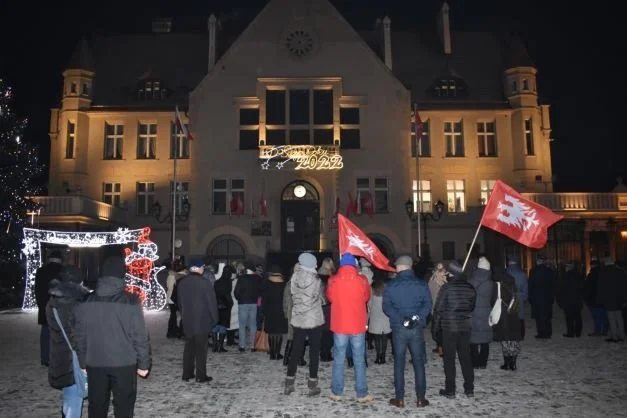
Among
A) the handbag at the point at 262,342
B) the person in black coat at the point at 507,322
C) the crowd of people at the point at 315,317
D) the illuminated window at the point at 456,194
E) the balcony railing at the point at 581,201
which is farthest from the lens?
the illuminated window at the point at 456,194

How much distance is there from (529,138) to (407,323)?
87.6 feet

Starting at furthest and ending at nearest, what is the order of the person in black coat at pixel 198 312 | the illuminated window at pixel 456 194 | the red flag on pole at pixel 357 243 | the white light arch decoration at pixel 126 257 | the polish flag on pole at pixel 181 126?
the illuminated window at pixel 456 194
the polish flag on pole at pixel 181 126
the white light arch decoration at pixel 126 257
the red flag on pole at pixel 357 243
the person in black coat at pixel 198 312

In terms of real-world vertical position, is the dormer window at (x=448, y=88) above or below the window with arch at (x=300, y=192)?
above

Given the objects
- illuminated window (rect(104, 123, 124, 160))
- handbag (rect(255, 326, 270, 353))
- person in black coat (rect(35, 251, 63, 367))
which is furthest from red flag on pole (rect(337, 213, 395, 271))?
illuminated window (rect(104, 123, 124, 160))

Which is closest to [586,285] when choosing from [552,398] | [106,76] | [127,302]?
[552,398]

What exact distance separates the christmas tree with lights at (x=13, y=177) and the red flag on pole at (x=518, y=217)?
12.1 meters

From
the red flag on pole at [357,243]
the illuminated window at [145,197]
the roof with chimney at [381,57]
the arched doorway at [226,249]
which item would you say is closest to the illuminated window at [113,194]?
the illuminated window at [145,197]

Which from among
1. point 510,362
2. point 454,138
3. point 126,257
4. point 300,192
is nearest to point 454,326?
point 510,362

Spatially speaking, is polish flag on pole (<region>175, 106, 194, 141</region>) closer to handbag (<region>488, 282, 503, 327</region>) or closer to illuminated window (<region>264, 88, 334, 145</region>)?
illuminated window (<region>264, 88, 334, 145</region>)

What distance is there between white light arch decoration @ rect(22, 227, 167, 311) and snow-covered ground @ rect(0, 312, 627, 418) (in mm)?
8046

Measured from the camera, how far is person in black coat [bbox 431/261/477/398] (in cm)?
764

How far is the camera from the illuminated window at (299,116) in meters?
29.6

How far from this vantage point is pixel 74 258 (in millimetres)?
25562

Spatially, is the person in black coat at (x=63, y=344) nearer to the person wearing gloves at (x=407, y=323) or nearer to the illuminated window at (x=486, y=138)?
the person wearing gloves at (x=407, y=323)
